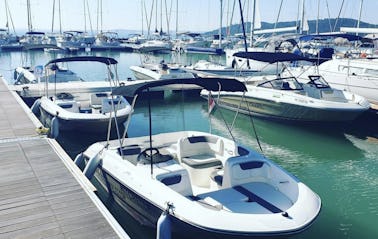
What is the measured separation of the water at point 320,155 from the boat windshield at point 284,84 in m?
1.55

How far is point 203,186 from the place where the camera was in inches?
307

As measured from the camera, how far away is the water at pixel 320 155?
7.73 metres

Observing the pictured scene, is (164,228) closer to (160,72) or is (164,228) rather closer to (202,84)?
(202,84)

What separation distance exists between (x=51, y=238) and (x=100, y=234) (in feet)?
2.33

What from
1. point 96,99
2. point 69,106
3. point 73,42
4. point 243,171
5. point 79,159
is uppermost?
point 73,42

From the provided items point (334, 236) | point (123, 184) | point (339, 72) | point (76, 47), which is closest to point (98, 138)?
point (123, 184)

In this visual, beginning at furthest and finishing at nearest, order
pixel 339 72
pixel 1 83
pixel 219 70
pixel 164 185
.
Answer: pixel 219 70 < pixel 1 83 < pixel 339 72 < pixel 164 185

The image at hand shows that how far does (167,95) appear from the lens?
71.7 feet

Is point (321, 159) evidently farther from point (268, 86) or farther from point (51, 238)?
point (51, 238)

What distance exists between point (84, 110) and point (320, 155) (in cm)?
893

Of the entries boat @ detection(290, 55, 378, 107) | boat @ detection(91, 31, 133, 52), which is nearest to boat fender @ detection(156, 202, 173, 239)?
boat @ detection(290, 55, 378, 107)

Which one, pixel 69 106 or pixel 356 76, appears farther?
pixel 356 76

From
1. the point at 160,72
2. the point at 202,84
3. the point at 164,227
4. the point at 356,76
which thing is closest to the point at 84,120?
the point at 202,84

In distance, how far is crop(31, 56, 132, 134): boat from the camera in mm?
12086
